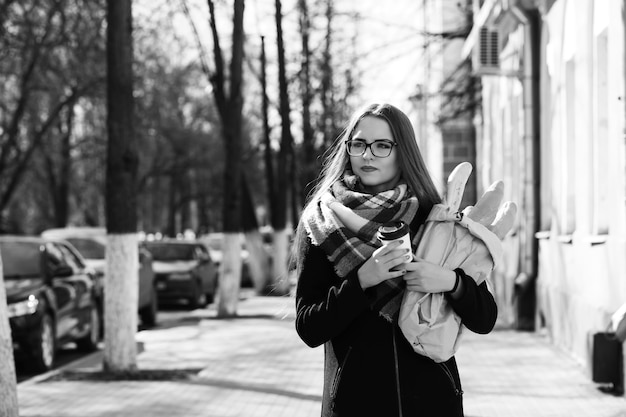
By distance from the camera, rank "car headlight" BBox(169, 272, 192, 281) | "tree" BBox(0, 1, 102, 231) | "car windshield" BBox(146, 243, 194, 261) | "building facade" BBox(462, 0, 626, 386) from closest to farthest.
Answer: "building facade" BBox(462, 0, 626, 386)
"tree" BBox(0, 1, 102, 231)
"car headlight" BBox(169, 272, 192, 281)
"car windshield" BBox(146, 243, 194, 261)

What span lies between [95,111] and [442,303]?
39179 mm

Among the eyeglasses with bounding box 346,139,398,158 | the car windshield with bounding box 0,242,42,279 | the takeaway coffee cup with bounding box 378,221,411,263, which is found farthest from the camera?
the car windshield with bounding box 0,242,42,279

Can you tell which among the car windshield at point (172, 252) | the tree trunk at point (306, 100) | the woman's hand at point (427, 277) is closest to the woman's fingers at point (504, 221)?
the woman's hand at point (427, 277)

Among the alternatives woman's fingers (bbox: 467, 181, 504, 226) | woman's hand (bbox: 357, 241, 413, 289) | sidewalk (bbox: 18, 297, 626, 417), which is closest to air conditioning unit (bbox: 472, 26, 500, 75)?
sidewalk (bbox: 18, 297, 626, 417)

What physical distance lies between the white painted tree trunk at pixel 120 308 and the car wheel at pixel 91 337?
3585 mm

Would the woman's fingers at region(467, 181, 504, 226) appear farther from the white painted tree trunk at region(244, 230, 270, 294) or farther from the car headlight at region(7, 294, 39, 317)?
the white painted tree trunk at region(244, 230, 270, 294)

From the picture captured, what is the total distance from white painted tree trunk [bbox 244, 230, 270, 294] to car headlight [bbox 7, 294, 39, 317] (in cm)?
1626

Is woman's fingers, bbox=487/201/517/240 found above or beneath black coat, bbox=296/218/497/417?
above

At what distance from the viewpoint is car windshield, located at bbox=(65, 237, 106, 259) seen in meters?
20.5

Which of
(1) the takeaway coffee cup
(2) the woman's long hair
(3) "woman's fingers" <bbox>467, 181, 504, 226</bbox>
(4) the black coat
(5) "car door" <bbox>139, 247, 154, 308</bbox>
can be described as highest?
(2) the woman's long hair

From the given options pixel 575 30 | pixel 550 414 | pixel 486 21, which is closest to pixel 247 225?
pixel 486 21

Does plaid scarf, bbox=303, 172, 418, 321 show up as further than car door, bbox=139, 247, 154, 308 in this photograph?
No

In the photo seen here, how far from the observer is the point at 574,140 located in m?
14.1

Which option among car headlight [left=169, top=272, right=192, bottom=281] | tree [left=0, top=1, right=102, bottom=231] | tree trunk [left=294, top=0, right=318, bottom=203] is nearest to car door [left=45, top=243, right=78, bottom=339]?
tree [left=0, top=1, right=102, bottom=231]
